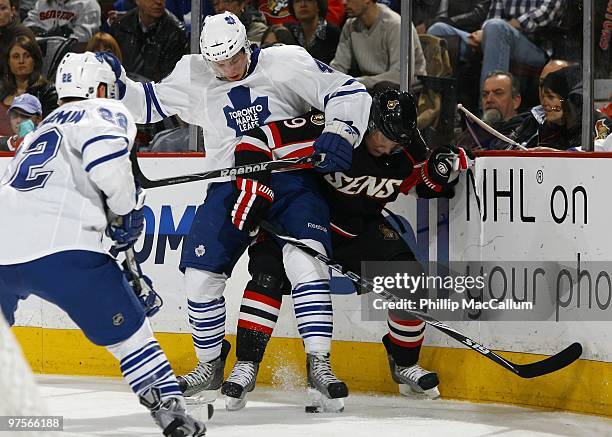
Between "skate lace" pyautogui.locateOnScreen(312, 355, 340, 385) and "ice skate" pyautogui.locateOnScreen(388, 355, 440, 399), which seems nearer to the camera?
"skate lace" pyautogui.locateOnScreen(312, 355, 340, 385)

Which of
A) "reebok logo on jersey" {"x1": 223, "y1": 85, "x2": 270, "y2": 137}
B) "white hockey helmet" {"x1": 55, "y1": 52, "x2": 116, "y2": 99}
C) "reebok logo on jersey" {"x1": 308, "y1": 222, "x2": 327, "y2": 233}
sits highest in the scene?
"white hockey helmet" {"x1": 55, "y1": 52, "x2": 116, "y2": 99}

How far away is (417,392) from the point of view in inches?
178

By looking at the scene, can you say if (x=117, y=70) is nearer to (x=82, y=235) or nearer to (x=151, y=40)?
(x=151, y=40)

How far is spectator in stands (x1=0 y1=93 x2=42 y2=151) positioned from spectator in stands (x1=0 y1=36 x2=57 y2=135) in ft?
0.13

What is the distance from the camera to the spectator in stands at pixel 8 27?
5.56 m

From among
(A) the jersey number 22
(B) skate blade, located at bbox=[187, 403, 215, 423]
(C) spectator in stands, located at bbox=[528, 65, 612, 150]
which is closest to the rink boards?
(C) spectator in stands, located at bbox=[528, 65, 612, 150]

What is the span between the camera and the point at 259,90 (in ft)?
14.5

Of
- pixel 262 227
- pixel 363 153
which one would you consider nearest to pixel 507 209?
pixel 363 153

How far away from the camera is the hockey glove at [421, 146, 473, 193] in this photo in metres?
4.38

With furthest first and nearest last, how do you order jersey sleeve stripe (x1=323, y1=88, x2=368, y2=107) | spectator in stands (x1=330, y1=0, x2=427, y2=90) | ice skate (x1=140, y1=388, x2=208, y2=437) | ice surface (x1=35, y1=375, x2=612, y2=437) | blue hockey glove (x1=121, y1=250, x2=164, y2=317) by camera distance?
1. spectator in stands (x1=330, y1=0, x2=427, y2=90)
2. jersey sleeve stripe (x1=323, y1=88, x2=368, y2=107)
3. ice surface (x1=35, y1=375, x2=612, y2=437)
4. blue hockey glove (x1=121, y1=250, x2=164, y2=317)
5. ice skate (x1=140, y1=388, x2=208, y2=437)

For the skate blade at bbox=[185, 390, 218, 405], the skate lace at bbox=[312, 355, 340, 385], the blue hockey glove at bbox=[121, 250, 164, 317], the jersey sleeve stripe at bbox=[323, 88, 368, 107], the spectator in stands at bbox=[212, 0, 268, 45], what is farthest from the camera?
the spectator in stands at bbox=[212, 0, 268, 45]

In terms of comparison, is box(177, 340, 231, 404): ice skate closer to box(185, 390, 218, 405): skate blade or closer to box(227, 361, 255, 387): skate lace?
box(185, 390, 218, 405): skate blade

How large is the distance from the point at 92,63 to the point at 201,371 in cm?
137

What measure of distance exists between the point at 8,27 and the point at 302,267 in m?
2.18
